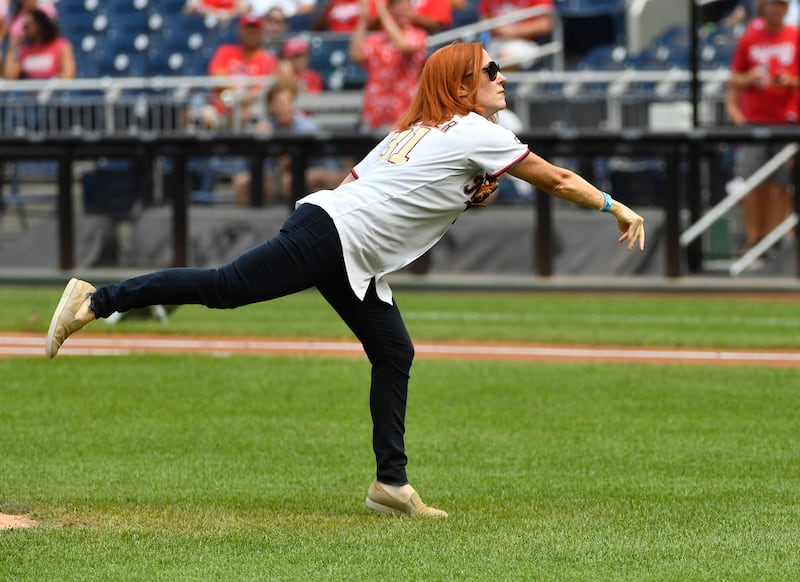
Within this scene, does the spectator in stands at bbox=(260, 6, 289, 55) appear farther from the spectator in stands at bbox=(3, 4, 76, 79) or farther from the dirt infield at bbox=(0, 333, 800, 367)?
the dirt infield at bbox=(0, 333, 800, 367)

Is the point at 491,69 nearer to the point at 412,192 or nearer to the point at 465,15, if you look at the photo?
the point at 412,192

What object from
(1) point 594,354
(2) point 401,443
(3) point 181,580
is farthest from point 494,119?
(1) point 594,354

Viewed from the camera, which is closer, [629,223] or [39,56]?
[629,223]

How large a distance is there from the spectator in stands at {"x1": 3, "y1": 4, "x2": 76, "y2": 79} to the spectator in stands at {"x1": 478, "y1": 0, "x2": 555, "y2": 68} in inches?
210

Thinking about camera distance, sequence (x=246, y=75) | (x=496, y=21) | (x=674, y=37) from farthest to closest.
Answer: (x=674, y=37) < (x=246, y=75) < (x=496, y=21)

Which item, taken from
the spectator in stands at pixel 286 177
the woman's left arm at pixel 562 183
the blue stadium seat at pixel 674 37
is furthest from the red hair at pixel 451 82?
the blue stadium seat at pixel 674 37

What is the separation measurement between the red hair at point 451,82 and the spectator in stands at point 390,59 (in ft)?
33.9

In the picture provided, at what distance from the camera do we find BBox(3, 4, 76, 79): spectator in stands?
19.3 m

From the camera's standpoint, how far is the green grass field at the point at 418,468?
488 centimetres

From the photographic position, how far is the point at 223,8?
21.5 metres

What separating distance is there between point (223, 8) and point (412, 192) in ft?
54.6

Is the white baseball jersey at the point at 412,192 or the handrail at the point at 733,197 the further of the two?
the handrail at the point at 733,197

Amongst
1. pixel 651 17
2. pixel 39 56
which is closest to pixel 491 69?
pixel 651 17

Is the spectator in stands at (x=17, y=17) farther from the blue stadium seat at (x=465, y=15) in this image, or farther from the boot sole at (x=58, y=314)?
the boot sole at (x=58, y=314)
